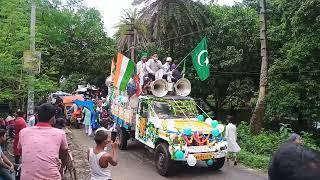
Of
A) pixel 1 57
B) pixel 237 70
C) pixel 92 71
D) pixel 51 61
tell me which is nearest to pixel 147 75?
pixel 1 57

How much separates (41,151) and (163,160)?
279 inches

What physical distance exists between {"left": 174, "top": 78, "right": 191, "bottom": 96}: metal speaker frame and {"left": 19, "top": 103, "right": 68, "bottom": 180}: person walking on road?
9.23 metres

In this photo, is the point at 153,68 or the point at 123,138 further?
the point at 123,138

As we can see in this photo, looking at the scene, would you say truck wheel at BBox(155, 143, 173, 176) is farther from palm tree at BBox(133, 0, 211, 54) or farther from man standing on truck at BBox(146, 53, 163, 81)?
palm tree at BBox(133, 0, 211, 54)

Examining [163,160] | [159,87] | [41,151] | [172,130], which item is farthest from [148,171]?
[41,151]

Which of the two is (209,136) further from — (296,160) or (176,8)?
(176,8)

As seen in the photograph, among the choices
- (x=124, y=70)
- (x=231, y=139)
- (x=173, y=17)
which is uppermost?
(x=173, y=17)

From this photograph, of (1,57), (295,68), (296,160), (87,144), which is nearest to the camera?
(296,160)

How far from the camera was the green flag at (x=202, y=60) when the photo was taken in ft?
44.5

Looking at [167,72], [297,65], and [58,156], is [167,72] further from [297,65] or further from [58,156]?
[58,156]

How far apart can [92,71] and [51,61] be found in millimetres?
9298

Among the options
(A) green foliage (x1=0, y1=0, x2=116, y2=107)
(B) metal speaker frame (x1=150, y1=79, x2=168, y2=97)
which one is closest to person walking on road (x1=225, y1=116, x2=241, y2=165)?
(B) metal speaker frame (x1=150, y1=79, x2=168, y2=97)

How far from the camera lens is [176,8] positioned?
864 inches

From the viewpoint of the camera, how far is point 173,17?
21906mm
